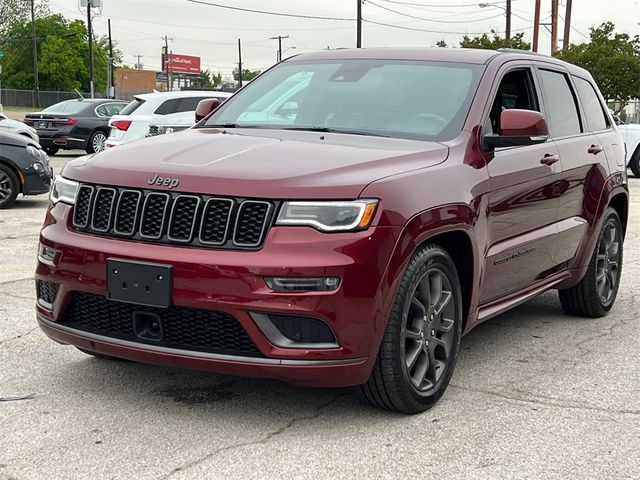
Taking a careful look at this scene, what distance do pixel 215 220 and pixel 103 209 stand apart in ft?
1.97

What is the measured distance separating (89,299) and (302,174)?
112cm

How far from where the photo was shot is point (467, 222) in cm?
438

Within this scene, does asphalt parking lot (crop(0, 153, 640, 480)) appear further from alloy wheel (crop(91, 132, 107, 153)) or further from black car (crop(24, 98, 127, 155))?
alloy wheel (crop(91, 132, 107, 153))

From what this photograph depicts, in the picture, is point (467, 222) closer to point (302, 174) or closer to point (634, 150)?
point (302, 174)

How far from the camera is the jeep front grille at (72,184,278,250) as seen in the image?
3729mm

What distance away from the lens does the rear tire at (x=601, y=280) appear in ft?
20.6

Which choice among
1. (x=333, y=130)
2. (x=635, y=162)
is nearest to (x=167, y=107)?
(x=635, y=162)

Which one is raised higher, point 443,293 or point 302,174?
point 302,174

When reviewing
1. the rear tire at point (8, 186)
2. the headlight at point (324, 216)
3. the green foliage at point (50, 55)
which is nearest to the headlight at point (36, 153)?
the rear tire at point (8, 186)

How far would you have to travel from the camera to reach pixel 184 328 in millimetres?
3871

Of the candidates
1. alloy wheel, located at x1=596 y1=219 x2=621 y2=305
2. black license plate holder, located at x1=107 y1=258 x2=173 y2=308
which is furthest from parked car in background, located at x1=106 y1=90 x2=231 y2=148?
black license plate holder, located at x1=107 y1=258 x2=173 y2=308

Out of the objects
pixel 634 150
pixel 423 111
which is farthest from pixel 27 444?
pixel 634 150

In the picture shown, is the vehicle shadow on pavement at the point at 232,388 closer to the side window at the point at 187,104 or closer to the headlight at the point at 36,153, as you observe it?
the headlight at the point at 36,153

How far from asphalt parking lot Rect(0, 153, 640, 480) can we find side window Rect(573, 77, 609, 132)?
167 centimetres
